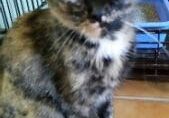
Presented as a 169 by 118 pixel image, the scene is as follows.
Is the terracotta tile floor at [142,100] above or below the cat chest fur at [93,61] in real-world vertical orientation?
below

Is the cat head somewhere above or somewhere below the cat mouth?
above

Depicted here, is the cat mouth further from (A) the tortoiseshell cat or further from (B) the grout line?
(B) the grout line

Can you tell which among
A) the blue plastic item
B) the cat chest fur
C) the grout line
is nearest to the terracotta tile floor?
the grout line

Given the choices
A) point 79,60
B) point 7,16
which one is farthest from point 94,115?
point 7,16

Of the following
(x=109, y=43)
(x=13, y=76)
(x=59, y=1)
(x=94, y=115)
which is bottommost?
(x=94, y=115)

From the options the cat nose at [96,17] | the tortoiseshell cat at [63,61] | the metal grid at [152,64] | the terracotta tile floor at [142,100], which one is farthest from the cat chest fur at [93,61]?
the metal grid at [152,64]

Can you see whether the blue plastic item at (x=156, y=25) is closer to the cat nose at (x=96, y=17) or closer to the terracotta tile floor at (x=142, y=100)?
the terracotta tile floor at (x=142, y=100)

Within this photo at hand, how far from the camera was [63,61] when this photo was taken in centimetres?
94

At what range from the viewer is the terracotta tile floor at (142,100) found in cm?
127

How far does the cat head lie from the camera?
29.9 inches

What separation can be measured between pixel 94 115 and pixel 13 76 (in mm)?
273

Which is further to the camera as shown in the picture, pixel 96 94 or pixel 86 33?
pixel 96 94

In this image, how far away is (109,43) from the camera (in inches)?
37.0

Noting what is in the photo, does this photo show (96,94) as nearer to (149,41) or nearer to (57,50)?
(57,50)
